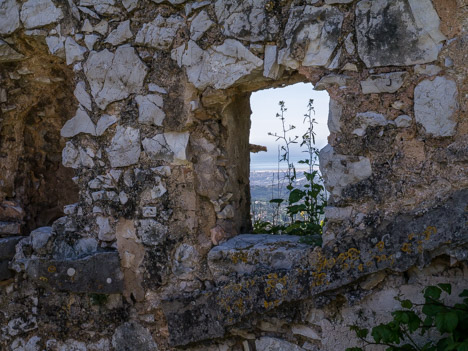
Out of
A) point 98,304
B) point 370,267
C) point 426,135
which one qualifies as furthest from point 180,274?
point 426,135

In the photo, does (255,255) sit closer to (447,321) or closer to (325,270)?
(325,270)

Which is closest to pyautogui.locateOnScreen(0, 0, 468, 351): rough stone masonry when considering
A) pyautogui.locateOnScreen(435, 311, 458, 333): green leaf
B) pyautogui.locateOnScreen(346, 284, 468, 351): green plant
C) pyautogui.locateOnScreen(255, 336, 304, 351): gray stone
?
pyautogui.locateOnScreen(255, 336, 304, 351): gray stone

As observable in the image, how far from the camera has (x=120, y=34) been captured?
3207 mm

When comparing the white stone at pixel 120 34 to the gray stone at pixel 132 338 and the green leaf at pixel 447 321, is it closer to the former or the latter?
the gray stone at pixel 132 338

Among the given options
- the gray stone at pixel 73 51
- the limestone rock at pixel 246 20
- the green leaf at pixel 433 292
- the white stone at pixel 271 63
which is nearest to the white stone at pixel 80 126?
the gray stone at pixel 73 51

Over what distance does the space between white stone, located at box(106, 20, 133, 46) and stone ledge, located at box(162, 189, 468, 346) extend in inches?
55.4

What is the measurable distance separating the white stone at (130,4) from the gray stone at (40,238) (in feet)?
5.16

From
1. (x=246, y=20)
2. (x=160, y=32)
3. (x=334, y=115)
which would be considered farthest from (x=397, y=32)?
(x=160, y=32)

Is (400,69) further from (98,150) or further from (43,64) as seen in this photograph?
(43,64)

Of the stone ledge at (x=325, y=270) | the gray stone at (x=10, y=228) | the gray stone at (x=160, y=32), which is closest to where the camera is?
the stone ledge at (x=325, y=270)

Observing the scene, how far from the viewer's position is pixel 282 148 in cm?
412

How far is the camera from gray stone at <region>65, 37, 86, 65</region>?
332cm

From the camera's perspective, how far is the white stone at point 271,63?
282 centimetres

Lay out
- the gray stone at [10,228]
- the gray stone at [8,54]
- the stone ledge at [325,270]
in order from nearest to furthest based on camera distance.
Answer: the stone ledge at [325,270] < the gray stone at [8,54] < the gray stone at [10,228]
